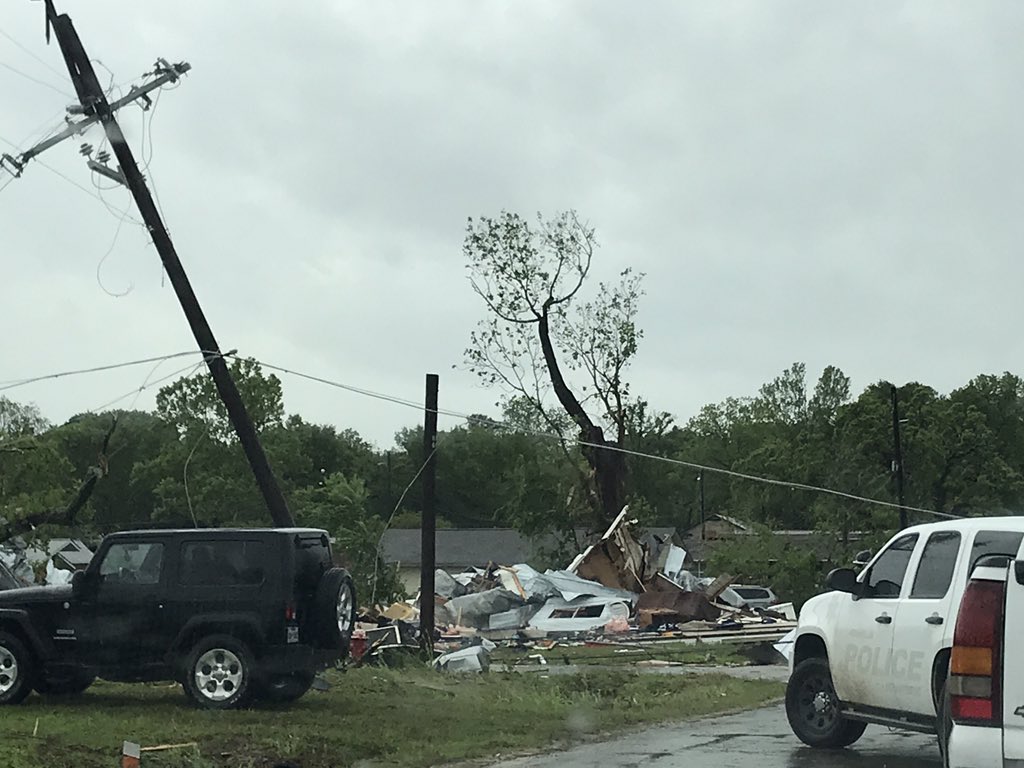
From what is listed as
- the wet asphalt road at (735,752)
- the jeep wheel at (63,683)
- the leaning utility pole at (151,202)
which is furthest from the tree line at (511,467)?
the wet asphalt road at (735,752)

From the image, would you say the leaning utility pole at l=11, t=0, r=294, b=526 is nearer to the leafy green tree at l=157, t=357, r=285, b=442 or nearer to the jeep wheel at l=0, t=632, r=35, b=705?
the jeep wheel at l=0, t=632, r=35, b=705

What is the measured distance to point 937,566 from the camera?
A: 37.5 feet

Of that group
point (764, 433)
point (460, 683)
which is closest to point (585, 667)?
point (460, 683)

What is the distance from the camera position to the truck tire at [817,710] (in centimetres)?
1292

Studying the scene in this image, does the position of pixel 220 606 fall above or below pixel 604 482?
below

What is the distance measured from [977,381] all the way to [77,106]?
81.4 m

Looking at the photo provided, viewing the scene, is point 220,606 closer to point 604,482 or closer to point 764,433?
point 604,482

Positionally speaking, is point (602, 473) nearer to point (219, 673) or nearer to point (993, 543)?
point (219, 673)

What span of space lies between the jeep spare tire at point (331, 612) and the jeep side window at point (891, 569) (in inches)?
255

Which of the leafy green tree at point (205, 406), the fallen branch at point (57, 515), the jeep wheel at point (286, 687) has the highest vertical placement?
the leafy green tree at point (205, 406)

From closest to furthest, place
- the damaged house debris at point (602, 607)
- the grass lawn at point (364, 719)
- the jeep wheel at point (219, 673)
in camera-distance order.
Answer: the grass lawn at point (364, 719) < the jeep wheel at point (219, 673) < the damaged house debris at point (602, 607)

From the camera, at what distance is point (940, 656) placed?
10977 millimetres

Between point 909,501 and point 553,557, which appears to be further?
point 909,501

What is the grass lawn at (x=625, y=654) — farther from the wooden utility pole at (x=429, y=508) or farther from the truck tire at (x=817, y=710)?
the truck tire at (x=817, y=710)
